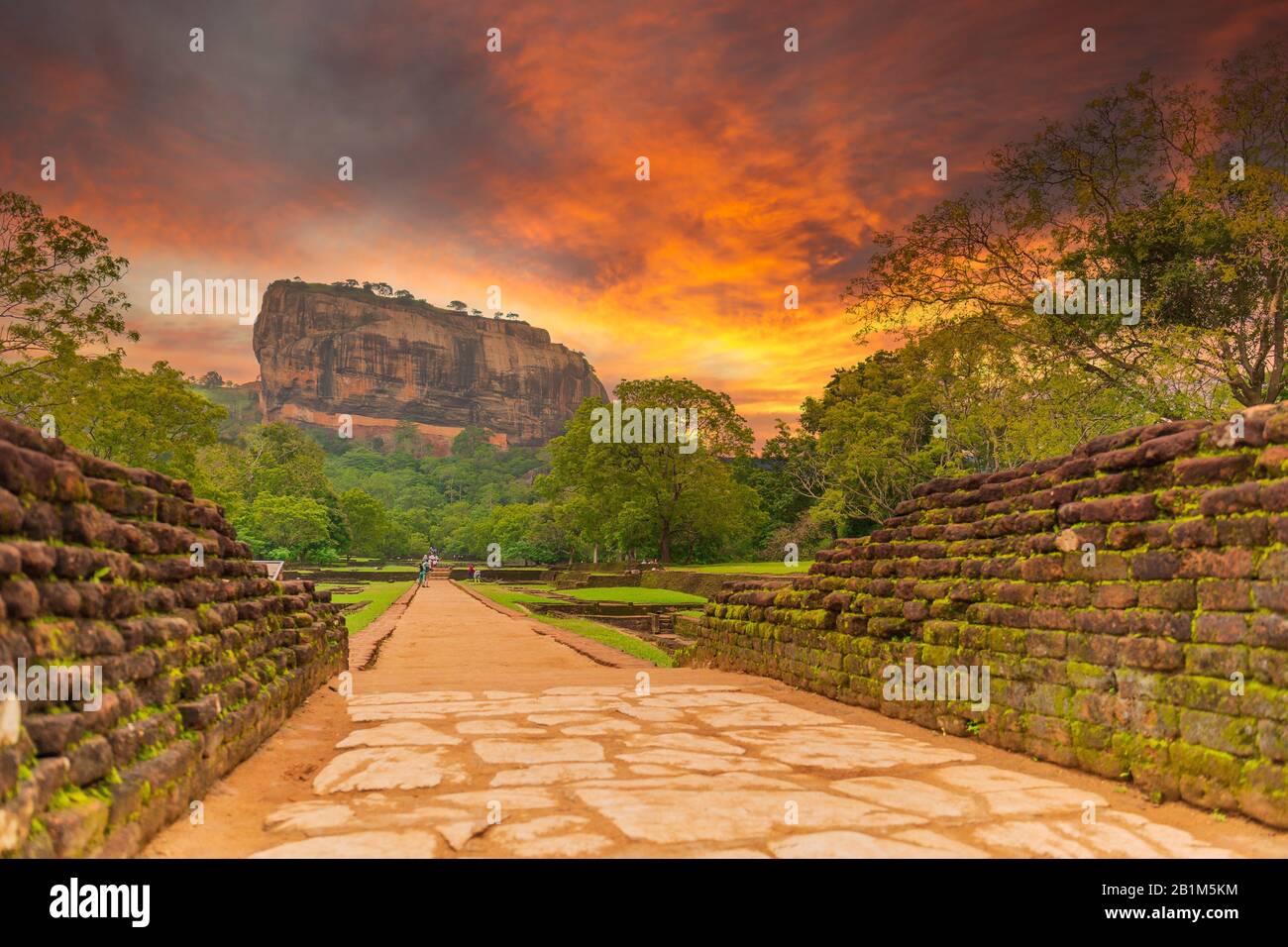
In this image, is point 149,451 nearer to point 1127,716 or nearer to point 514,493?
point 1127,716

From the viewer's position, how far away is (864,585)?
24.2 feet

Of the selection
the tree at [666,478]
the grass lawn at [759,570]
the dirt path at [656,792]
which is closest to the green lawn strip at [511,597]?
the grass lawn at [759,570]

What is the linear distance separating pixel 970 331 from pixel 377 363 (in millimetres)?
176917

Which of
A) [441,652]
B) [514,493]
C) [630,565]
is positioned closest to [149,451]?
[441,652]

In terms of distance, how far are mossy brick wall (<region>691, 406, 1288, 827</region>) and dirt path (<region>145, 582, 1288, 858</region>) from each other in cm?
24

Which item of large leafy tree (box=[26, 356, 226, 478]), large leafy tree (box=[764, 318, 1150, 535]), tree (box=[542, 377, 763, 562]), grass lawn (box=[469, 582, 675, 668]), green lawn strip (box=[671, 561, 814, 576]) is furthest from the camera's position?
tree (box=[542, 377, 763, 562])

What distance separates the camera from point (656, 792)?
4008 mm

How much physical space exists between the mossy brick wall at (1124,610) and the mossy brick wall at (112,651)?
4637mm

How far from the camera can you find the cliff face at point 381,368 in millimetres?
177375

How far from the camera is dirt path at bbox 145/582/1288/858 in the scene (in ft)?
10.5

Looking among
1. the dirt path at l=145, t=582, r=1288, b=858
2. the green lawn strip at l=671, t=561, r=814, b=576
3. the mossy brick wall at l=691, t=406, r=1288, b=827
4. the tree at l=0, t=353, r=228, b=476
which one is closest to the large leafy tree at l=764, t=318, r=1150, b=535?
the green lawn strip at l=671, t=561, r=814, b=576

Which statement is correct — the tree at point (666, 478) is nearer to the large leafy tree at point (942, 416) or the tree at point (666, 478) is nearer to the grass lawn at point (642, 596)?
the large leafy tree at point (942, 416)

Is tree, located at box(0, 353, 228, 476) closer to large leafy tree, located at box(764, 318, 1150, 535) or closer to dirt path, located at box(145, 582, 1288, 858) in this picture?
dirt path, located at box(145, 582, 1288, 858)

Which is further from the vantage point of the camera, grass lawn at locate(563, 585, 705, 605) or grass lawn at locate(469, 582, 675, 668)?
grass lawn at locate(563, 585, 705, 605)
